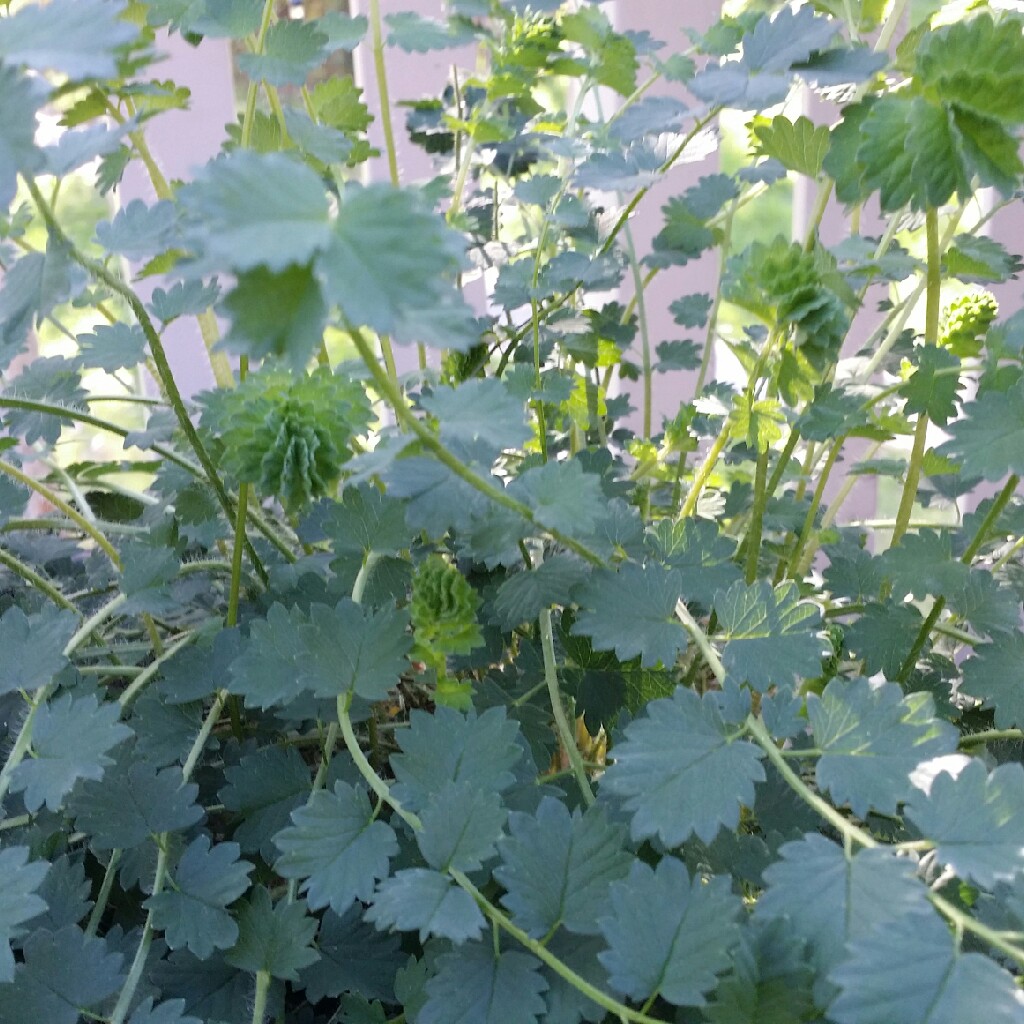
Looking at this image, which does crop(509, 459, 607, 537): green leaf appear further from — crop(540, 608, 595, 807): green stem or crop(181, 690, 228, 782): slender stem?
crop(181, 690, 228, 782): slender stem

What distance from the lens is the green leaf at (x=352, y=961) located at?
1.28 ft

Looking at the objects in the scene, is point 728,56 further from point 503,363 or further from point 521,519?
point 521,519

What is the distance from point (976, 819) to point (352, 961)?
0.85ft

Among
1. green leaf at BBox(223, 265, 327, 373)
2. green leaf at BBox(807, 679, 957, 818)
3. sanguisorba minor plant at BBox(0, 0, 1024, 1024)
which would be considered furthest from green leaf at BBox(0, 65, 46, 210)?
green leaf at BBox(807, 679, 957, 818)

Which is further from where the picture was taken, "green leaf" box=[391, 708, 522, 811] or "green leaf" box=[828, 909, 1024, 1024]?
"green leaf" box=[391, 708, 522, 811]

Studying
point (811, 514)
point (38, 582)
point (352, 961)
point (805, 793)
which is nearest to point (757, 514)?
point (811, 514)

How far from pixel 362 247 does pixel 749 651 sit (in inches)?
9.2

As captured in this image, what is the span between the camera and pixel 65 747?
373mm

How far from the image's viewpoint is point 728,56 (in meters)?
0.56

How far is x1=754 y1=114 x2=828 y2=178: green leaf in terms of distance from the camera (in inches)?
18.5

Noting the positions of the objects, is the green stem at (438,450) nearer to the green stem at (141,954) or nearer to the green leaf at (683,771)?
the green leaf at (683,771)

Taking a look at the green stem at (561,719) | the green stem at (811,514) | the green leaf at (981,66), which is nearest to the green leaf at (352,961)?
the green stem at (561,719)

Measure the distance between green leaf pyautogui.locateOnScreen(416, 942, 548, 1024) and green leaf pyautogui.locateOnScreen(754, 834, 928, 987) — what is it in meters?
0.08

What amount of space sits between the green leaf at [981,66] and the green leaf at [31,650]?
0.43m
